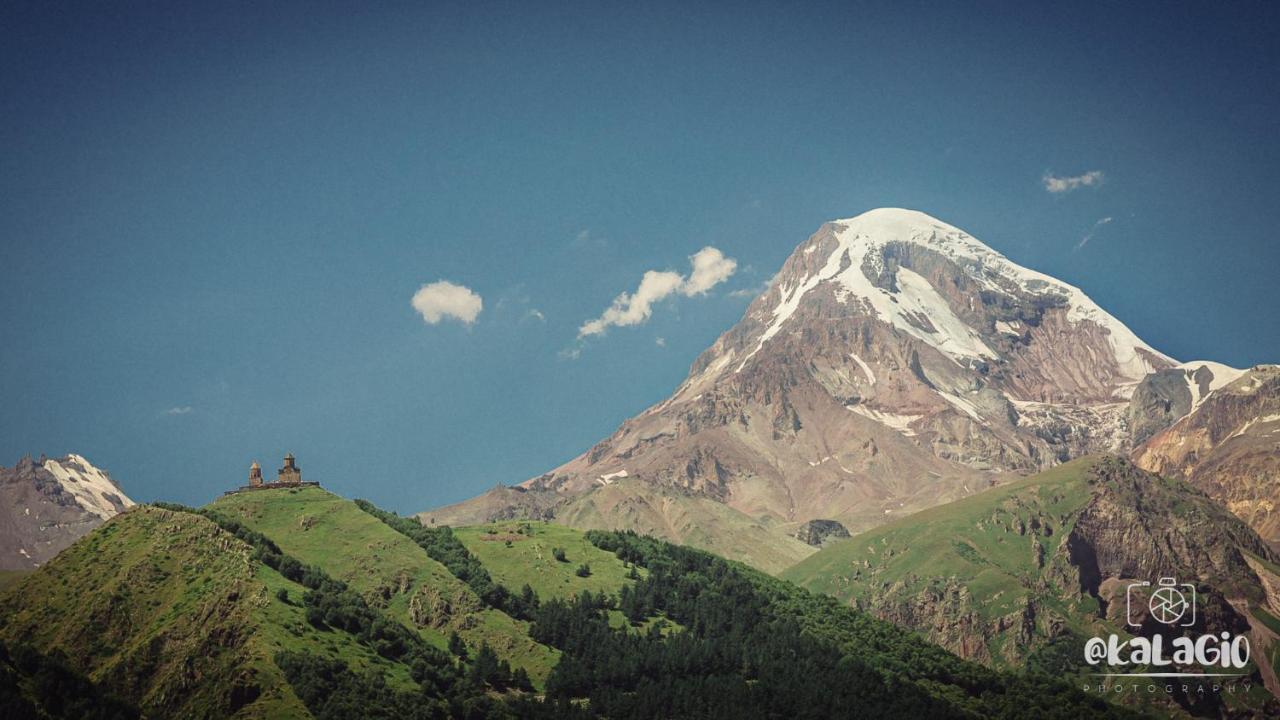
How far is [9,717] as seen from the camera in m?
167

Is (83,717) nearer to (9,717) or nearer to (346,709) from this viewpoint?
(9,717)

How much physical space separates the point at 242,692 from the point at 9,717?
35151 millimetres

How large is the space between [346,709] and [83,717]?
39.0 meters

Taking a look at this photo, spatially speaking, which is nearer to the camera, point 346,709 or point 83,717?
point 83,717

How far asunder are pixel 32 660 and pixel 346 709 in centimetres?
4557

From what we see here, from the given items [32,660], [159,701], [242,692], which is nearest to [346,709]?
[242,692]

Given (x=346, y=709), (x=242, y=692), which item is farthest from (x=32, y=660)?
(x=346, y=709)

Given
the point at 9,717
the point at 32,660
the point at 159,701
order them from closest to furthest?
1. the point at 9,717
2. the point at 32,660
3. the point at 159,701

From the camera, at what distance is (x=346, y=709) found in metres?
198

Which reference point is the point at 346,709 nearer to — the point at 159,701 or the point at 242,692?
the point at 242,692

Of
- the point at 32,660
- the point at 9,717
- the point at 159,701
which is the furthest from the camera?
the point at 159,701

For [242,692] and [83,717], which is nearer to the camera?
[83,717]

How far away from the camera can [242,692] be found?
638 ft

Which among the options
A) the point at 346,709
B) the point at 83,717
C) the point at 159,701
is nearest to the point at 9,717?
the point at 83,717
